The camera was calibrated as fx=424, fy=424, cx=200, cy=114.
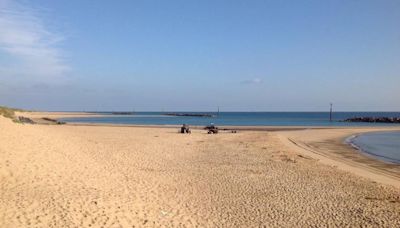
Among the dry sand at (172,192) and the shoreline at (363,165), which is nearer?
the dry sand at (172,192)

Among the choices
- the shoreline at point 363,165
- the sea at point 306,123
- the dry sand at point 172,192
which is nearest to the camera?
the dry sand at point 172,192

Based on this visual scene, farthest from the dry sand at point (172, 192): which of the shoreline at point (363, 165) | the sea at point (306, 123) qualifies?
the sea at point (306, 123)

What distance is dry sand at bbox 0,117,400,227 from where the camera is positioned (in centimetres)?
1018

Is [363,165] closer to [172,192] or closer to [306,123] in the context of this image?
[172,192]

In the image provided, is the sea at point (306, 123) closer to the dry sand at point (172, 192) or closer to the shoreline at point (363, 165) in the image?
the shoreline at point (363, 165)

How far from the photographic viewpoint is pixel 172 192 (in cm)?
1352

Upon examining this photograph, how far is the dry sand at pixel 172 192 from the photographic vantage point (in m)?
10.2

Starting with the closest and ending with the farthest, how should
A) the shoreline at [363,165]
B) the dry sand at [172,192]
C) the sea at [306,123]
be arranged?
the dry sand at [172,192], the shoreline at [363,165], the sea at [306,123]

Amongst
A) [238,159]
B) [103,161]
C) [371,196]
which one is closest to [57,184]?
[103,161]

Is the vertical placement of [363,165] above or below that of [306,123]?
below

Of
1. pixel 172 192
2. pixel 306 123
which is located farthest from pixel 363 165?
pixel 306 123

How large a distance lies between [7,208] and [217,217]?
5079 millimetres

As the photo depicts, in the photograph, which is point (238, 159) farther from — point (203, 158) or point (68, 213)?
point (68, 213)

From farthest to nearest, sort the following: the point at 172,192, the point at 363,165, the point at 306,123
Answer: the point at 306,123, the point at 363,165, the point at 172,192
